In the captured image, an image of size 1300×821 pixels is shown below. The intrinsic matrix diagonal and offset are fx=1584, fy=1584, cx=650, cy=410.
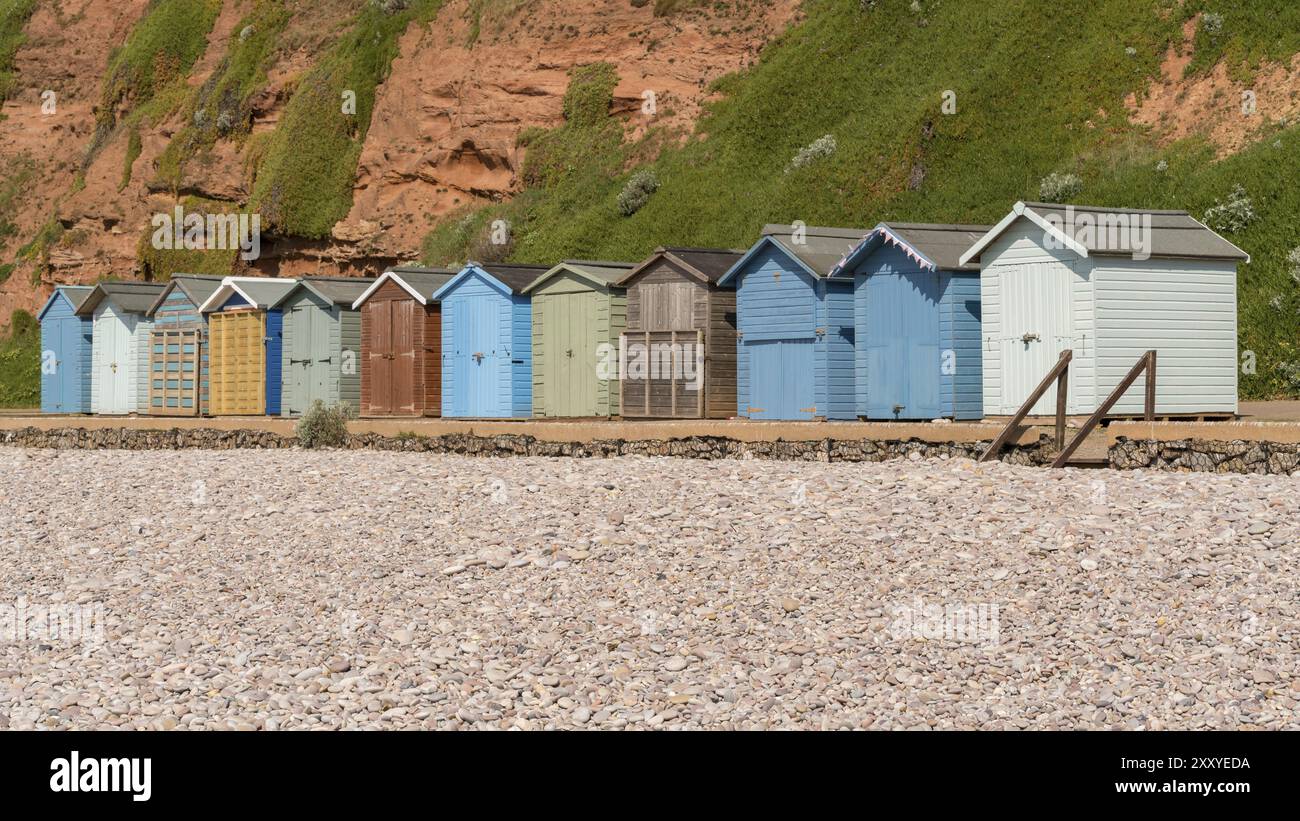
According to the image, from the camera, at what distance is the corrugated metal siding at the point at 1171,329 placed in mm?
22406

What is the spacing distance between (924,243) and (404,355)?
12701mm

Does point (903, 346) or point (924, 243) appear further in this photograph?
point (903, 346)

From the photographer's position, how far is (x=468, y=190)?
59375 millimetres

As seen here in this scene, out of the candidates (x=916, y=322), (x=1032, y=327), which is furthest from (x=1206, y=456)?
(x=916, y=322)

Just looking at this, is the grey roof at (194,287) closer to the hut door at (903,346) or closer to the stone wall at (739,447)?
the stone wall at (739,447)

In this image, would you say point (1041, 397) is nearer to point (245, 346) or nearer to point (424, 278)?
point (424, 278)

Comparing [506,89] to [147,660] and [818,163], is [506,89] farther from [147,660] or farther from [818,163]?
[147,660]

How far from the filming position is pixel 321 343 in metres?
35.0

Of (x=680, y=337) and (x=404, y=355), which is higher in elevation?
(x=680, y=337)

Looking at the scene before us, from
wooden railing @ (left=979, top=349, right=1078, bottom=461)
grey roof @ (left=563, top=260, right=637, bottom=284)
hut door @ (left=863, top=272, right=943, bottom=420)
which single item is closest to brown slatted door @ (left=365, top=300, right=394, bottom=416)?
grey roof @ (left=563, top=260, right=637, bottom=284)

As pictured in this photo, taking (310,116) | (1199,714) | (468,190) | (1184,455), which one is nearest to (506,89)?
(468,190)

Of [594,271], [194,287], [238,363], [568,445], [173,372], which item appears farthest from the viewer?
[173,372]

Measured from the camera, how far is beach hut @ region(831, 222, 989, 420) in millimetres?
24297

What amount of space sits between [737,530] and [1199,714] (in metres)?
6.39
